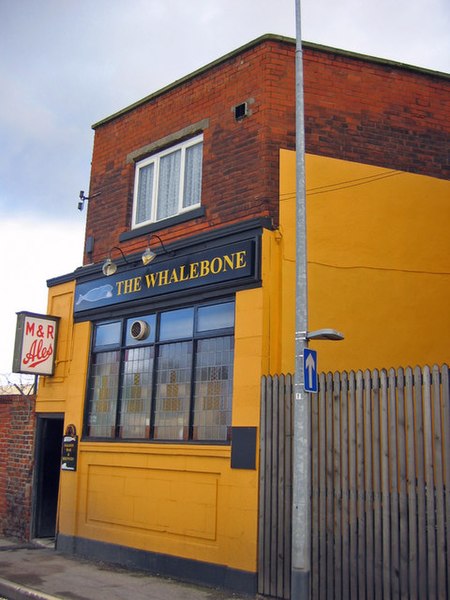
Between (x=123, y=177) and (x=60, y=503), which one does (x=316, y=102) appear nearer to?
(x=123, y=177)

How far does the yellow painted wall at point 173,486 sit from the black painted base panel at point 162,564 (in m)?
0.09

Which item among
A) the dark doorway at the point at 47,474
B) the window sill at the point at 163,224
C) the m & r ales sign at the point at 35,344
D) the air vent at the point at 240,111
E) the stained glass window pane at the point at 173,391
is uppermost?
the air vent at the point at 240,111

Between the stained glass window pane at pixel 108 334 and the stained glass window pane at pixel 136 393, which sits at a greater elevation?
the stained glass window pane at pixel 108 334

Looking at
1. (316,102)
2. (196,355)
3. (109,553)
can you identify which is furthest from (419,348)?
(109,553)

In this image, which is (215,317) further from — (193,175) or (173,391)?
(193,175)

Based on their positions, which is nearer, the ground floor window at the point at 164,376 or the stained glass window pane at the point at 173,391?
the ground floor window at the point at 164,376

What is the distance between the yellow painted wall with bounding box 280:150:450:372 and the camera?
9.55 metres

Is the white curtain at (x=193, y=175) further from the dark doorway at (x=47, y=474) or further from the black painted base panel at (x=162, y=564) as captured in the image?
the black painted base panel at (x=162, y=564)

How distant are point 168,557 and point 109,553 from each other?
4.97 ft

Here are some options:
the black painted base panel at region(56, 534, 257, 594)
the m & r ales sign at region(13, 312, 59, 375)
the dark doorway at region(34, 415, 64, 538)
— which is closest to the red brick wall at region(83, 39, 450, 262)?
the m & r ales sign at region(13, 312, 59, 375)

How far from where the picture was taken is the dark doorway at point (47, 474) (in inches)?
500

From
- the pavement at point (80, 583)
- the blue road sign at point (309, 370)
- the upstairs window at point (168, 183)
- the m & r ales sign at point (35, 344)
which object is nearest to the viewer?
the blue road sign at point (309, 370)

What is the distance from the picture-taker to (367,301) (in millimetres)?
9820

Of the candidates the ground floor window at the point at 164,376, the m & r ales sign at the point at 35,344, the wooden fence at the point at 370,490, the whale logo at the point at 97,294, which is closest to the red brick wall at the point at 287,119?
the whale logo at the point at 97,294
